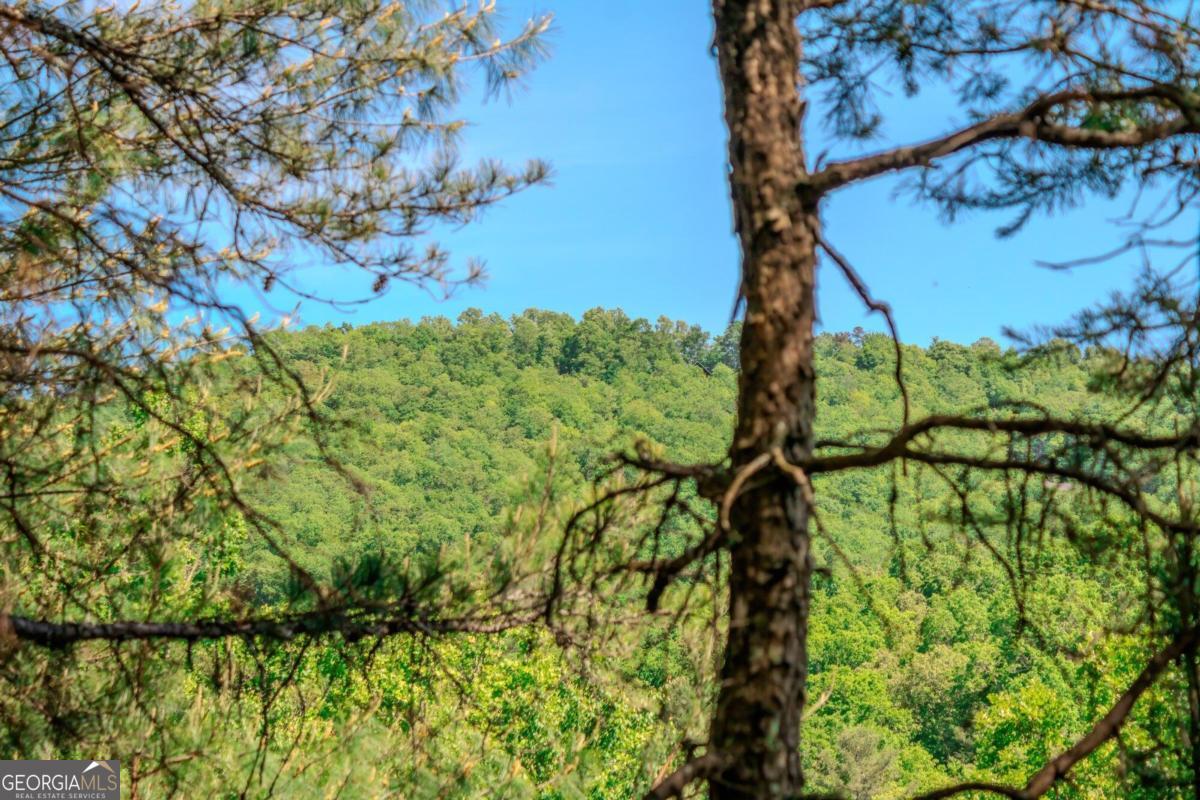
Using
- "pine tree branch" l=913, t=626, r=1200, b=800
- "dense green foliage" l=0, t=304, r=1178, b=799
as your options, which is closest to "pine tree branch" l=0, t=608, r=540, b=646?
"dense green foliage" l=0, t=304, r=1178, b=799

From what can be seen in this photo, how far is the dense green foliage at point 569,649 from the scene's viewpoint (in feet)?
8.22

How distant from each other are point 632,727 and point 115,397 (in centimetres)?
1048

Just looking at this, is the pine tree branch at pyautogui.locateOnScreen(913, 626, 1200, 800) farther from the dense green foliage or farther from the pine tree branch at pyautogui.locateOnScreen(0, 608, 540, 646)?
the pine tree branch at pyautogui.locateOnScreen(0, 608, 540, 646)

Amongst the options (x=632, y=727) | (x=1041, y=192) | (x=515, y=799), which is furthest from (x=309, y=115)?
(x=632, y=727)

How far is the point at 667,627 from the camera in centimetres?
219

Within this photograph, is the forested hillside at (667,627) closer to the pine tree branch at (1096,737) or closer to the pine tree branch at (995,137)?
the pine tree branch at (1096,737)

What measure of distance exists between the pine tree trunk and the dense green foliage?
0.11 m

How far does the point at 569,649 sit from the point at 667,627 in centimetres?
43

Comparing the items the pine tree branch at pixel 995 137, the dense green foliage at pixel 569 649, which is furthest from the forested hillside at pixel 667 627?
the pine tree branch at pixel 995 137

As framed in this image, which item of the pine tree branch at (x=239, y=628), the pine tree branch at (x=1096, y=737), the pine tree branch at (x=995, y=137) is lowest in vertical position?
the pine tree branch at (x=1096, y=737)

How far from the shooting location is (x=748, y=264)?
1.83 metres

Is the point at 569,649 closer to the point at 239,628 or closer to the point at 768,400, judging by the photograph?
the point at 239,628

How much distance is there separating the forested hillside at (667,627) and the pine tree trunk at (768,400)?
0.10 metres

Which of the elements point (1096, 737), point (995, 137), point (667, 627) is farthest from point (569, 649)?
point (995, 137)
